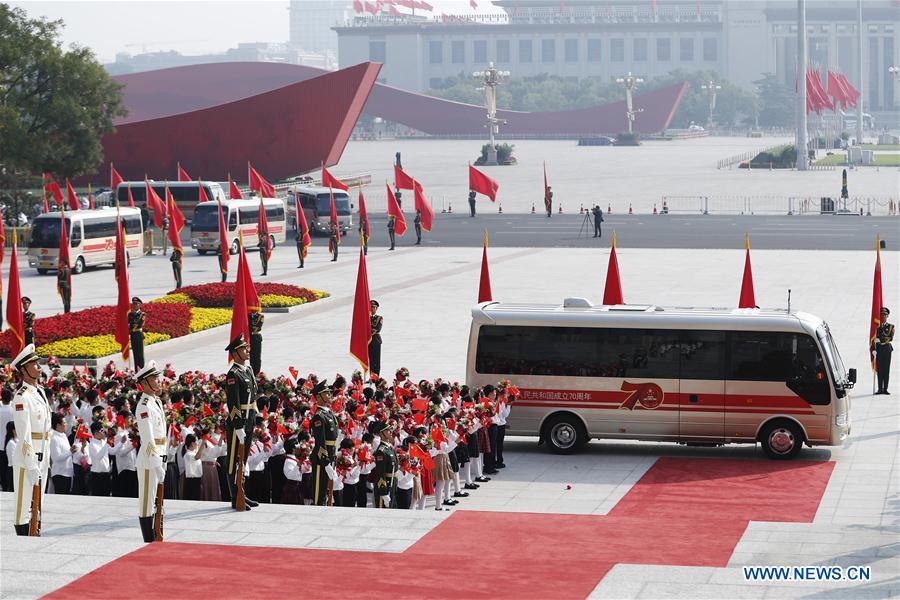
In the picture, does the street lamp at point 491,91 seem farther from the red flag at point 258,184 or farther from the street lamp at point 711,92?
the street lamp at point 711,92

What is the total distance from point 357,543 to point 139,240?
3054 centimetres

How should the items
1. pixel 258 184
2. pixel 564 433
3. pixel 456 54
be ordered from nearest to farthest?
1. pixel 564 433
2. pixel 258 184
3. pixel 456 54

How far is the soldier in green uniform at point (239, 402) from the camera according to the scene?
11523mm

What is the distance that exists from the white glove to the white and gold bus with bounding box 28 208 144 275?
25995 millimetres

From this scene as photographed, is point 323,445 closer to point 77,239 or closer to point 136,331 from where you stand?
point 136,331

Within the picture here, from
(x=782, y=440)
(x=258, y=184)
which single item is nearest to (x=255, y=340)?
(x=782, y=440)

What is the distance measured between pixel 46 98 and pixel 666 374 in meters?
34.4

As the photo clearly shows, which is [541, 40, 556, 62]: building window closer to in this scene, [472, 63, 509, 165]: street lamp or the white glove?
[472, 63, 509, 165]: street lamp

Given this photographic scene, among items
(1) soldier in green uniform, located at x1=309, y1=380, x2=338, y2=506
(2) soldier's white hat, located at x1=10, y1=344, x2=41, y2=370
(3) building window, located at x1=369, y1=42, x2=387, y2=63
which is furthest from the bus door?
(3) building window, located at x1=369, y1=42, x2=387, y2=63

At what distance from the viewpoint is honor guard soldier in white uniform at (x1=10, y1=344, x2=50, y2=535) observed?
10398 mm

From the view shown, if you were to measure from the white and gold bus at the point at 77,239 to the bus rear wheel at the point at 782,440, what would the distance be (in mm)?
24003

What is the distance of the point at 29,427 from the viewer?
10453 mm

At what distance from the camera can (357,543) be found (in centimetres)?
1097

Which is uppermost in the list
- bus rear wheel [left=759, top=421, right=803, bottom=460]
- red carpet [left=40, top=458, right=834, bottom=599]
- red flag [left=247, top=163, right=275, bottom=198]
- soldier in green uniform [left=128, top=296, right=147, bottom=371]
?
red flag [left=247, top=163, right=275, bottom=198]
